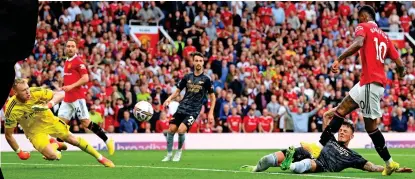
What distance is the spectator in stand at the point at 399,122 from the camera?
91.7 feet

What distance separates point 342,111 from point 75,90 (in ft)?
22.9

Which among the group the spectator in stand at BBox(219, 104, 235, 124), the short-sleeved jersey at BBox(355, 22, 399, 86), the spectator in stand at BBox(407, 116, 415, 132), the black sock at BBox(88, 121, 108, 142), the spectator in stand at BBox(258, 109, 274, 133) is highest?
the short-sleeved jersey at BBox(355, 22, 399, 86)

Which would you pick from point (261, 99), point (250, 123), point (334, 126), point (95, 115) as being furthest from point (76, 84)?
point (261, 99)

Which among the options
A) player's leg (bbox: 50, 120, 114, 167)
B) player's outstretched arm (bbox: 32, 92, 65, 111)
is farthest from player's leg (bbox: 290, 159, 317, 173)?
player's outstretched arm (bbox: 32, 92, 65, 111)

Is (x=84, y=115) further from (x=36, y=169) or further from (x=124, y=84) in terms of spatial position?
(x=124, y=84)

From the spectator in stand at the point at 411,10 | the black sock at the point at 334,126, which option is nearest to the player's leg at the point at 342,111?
the black sock at the point at 334,126

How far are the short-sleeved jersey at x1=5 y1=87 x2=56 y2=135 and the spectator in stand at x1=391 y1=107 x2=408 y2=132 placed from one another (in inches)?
680

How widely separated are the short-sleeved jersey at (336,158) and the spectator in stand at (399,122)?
17414mm

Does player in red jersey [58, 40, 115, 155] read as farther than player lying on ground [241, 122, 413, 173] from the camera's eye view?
Yes

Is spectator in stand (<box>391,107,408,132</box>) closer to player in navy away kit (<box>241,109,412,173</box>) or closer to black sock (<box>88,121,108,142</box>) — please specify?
black sock (<box>88,121,108,142</box>)

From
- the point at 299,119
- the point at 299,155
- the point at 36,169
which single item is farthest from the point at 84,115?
the point at 299,119

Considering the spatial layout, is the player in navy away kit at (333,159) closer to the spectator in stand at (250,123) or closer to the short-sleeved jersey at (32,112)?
the short-sleeved jersey at (32,112)

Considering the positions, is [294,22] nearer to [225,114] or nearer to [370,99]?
[225,114]

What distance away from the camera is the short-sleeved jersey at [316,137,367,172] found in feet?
36.0
